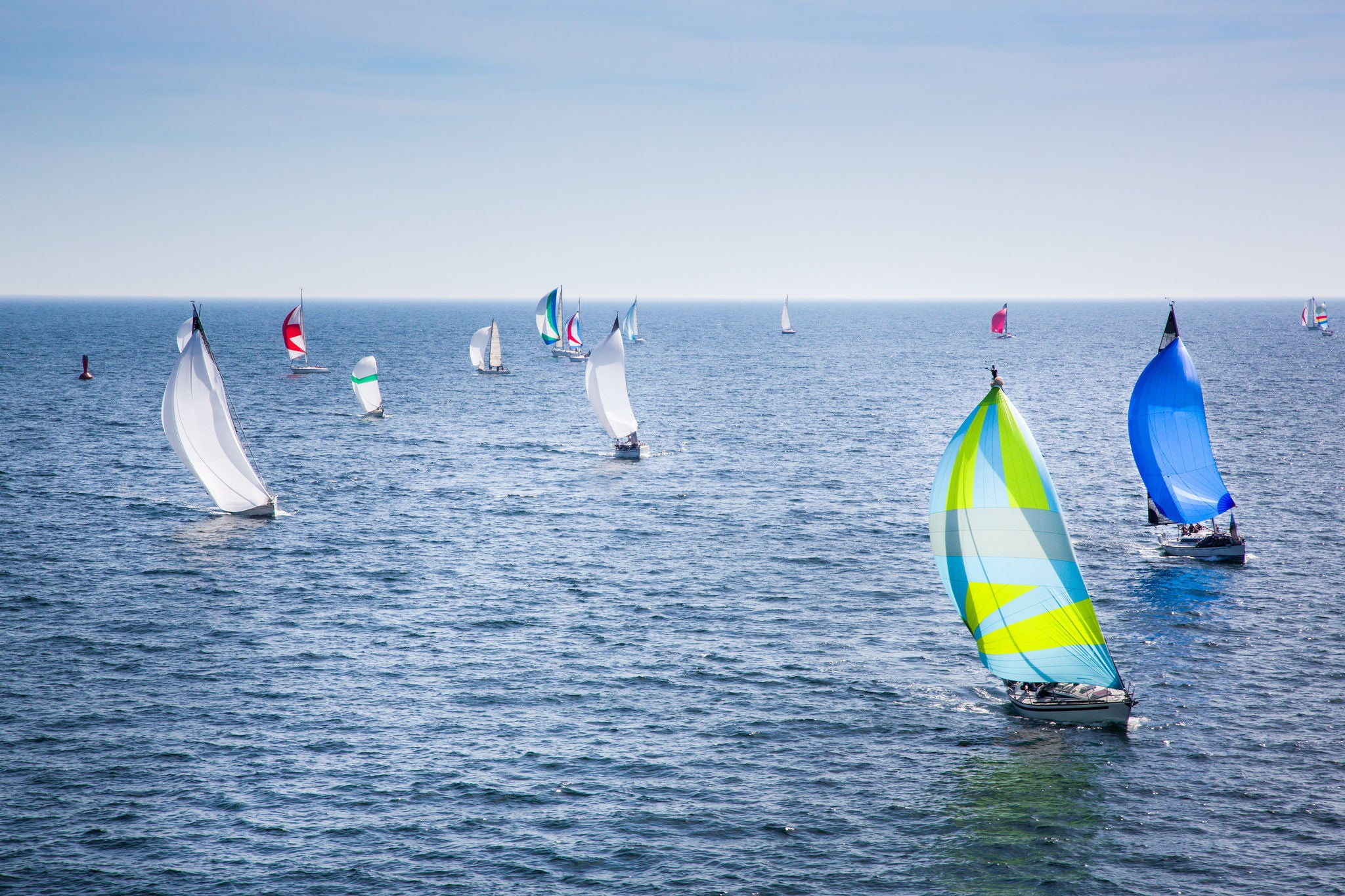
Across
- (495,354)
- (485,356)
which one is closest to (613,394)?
(495,354)

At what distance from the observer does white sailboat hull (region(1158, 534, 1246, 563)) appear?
60719mm

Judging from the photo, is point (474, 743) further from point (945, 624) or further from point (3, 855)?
point (945, 624)

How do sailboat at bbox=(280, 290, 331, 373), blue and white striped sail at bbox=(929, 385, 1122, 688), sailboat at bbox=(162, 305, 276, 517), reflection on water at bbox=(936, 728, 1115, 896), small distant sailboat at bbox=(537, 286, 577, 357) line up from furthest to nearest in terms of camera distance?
small distant sailboat at bbox=(537, 286, 577, 357)
sailboat at bbox=(280, 290, 331, 373)
sailboat at bbox=(162, 305, 276, 517)
blue and white striped sail at bbox=(929, 385, 1122, 688)
reflection on water at bbox=(936, 728, 1115, 896)

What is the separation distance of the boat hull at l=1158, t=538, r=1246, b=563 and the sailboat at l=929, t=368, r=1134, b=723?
77.1 ft

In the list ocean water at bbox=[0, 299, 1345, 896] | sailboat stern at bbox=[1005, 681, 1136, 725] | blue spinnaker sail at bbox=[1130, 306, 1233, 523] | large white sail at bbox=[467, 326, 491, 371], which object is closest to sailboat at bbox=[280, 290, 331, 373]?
large white sail at bbox=[467, 326, 491, 371]

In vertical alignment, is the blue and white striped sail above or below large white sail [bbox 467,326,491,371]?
below

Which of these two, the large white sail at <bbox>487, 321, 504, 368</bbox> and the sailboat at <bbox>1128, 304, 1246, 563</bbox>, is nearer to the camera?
the sailboat at <bbox>1128, 304, 1246, 563</bbox>

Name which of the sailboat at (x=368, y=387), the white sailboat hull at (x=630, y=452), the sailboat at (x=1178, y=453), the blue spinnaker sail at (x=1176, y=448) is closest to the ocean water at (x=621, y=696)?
the sailboat at (x=1178, y=453)

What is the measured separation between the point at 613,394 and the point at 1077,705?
191 ft

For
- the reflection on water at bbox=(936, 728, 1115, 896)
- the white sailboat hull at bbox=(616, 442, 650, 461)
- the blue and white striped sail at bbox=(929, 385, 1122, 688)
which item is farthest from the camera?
the white sailboat hull at bbox=(616, 442, 650, 461)

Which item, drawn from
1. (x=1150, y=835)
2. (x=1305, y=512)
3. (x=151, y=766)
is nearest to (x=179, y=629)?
(x=151, y=766)

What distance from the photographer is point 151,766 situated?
123 feet

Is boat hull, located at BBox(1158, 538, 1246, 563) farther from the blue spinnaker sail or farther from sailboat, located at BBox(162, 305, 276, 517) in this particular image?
sailboat, located at BBox(162, 305, 276, 517)

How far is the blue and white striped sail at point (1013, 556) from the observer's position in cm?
3981
